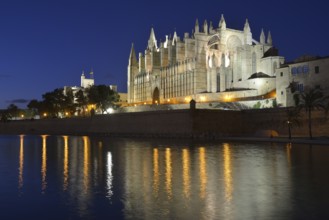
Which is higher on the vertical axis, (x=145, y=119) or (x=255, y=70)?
(x=255, y=70)

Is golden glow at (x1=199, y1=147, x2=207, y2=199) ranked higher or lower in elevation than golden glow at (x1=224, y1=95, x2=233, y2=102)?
lower

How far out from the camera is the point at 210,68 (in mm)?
68062

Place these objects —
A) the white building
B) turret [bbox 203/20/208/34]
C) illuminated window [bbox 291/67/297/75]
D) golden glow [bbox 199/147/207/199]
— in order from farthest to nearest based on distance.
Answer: turret [bbox 203/20/208/34]
illuminated window [bbox 291/67/297/75]
the white building
golden glow [bbox 199/147/207/199]

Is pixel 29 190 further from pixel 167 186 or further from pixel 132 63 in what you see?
pixel 132 63

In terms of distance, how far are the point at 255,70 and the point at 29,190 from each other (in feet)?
177

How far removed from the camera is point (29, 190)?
1238 centimetres

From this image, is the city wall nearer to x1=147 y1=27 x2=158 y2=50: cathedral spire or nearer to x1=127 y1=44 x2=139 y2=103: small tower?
x1=127 y1=44 x2=139 y2=103: small tower

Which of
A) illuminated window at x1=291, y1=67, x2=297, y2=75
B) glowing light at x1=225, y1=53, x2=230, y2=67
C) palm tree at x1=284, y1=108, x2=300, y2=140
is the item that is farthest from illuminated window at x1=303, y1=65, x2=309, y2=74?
glowing light at x1=225, y1=53, x2=230, y2=67

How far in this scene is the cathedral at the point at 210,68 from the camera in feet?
194

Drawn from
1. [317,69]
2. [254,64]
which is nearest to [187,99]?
[254,64]

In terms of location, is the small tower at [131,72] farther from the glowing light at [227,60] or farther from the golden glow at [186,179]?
the golden glow at [186,179]

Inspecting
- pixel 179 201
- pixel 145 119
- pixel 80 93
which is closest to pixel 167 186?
pixel 179 201

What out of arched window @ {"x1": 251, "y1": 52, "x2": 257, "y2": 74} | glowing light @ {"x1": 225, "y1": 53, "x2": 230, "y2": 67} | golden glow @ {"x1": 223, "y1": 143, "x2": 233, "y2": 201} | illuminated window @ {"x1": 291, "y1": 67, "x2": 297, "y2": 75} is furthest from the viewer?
glowing light @ {"x1": 225, "y1": 53, "x2": 230, "y2": 67}

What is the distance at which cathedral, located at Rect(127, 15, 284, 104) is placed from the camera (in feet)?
194
